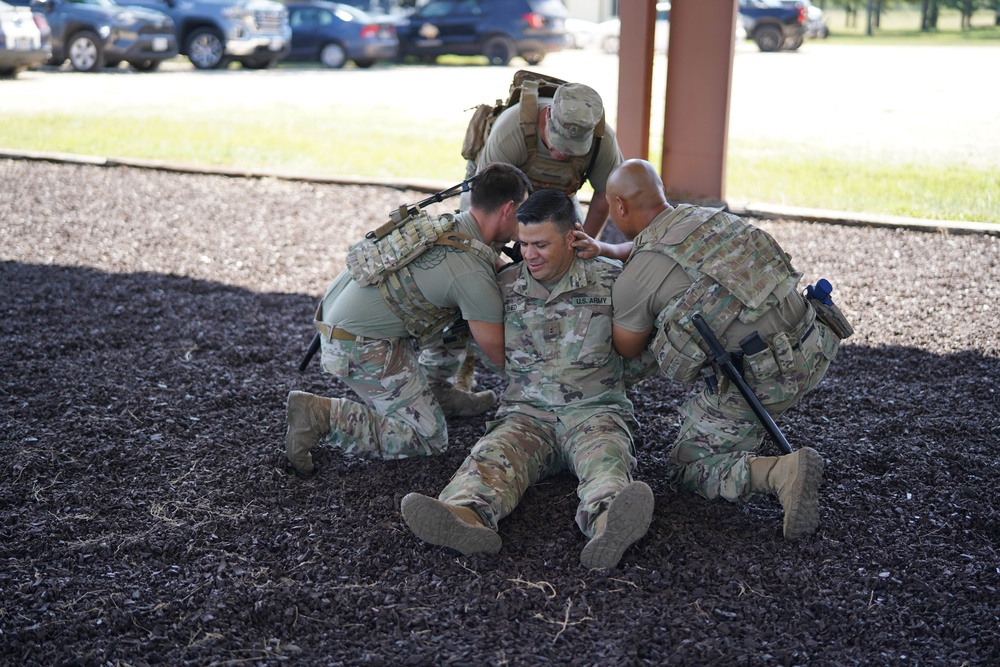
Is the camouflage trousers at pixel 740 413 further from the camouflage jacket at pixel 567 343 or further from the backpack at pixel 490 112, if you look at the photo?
the backpack at pixel 490 112

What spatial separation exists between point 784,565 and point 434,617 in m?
1.23

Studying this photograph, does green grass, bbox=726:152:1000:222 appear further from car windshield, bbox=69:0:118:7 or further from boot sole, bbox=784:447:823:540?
car windshield, bbox=69:0:118:7

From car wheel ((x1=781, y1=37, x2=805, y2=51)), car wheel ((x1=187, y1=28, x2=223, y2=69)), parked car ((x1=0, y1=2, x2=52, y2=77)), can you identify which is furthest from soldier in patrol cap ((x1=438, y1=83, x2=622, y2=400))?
car wheel ((x1=781, y1=37, x2=805, y2=51))

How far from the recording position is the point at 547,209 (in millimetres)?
3816

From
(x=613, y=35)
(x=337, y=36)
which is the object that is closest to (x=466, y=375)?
(x=337, y=36)

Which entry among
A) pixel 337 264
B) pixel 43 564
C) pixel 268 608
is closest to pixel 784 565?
pixel 268 608

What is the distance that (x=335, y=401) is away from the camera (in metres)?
4.22

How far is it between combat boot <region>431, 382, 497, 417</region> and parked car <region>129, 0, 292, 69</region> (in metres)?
17.2

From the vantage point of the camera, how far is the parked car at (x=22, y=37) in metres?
15.8

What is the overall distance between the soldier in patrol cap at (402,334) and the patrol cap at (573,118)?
508mm

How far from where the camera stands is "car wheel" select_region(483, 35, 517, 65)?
2228 cm

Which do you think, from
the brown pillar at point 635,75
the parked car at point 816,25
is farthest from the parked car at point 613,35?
the brown pillar at point 635,75

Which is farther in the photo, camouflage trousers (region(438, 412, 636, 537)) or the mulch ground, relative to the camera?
camouflage trousers (region(438, 412, 636, 537))

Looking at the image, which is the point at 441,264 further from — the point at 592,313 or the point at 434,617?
the point at 434,617
